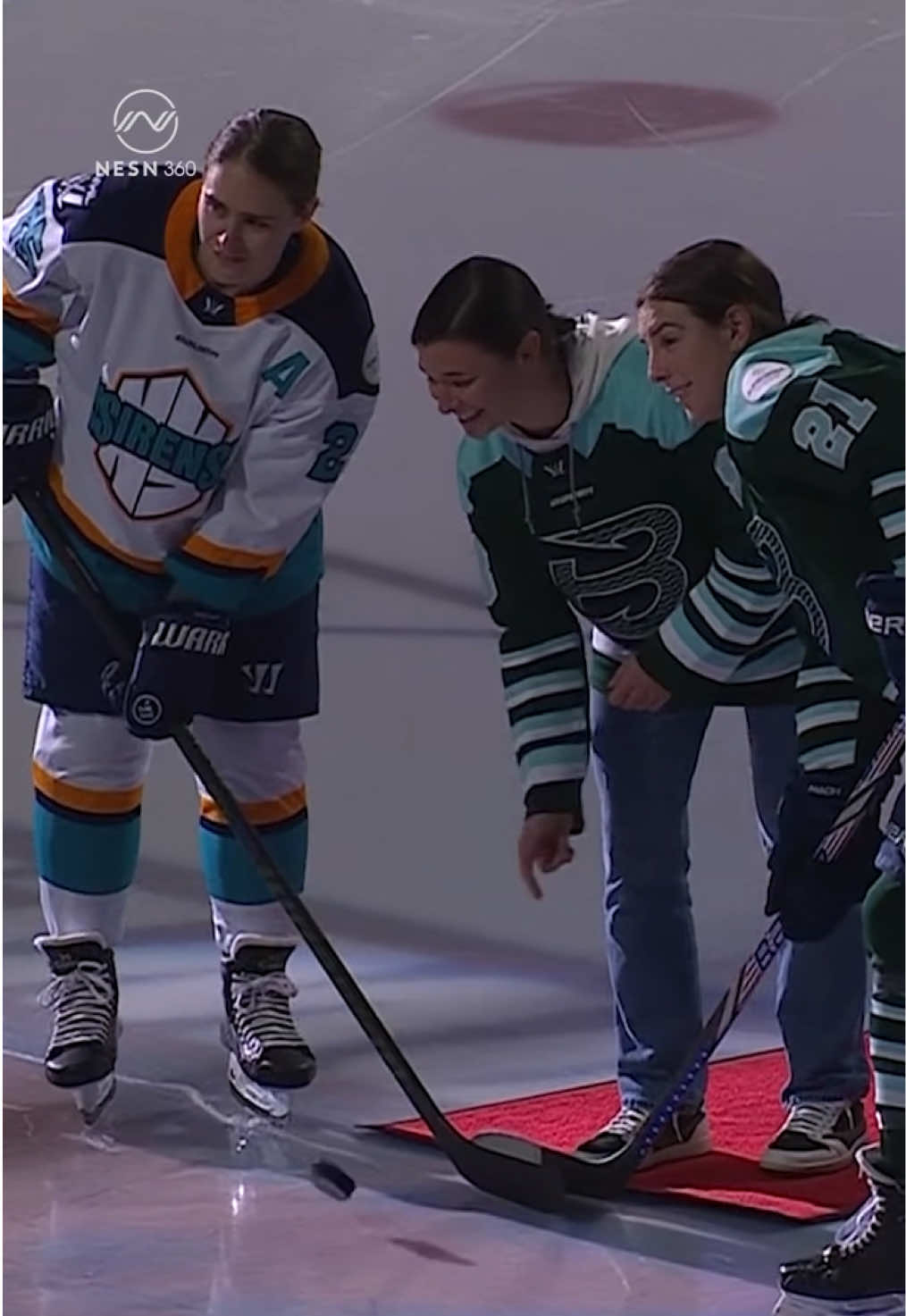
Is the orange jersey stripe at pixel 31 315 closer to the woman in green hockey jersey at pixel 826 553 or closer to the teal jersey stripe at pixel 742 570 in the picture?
the woman in green hockey jersey at pixel 826 553

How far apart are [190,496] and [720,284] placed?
609 mm

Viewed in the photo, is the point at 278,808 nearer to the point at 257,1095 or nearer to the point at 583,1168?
the point at 257,1095

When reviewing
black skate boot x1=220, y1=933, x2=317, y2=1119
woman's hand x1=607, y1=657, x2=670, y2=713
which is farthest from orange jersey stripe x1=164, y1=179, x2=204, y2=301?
black skate boot x1=220, y1=933, x2=317, y2=1119

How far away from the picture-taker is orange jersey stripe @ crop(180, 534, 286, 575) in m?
2.64

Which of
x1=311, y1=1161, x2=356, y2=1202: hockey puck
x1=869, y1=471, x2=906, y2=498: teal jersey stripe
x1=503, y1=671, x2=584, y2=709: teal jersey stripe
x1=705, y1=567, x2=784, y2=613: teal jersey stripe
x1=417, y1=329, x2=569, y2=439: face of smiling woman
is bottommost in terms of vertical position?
x1=311, y1=1161, x2=356, y2=1202: hockey puck

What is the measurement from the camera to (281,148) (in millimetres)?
2578

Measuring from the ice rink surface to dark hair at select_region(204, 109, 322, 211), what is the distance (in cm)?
2

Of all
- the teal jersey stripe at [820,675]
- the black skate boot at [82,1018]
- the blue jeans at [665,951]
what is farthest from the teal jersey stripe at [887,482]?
the black skate boot at [82,1018]

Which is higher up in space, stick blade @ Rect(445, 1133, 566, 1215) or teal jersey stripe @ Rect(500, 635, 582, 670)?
teal jersey stripe @ Rect(500, 635, 582, 670)

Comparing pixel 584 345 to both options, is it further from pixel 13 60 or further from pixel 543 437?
→ pixel 13 60

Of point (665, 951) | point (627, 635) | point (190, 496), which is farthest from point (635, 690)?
point (190, 496)

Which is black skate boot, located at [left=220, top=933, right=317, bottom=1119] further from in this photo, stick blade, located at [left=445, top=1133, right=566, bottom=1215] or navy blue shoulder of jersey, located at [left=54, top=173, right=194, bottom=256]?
navy blue shoulder of jersey, located at [left=54, top=173, right=194, bottom=256]

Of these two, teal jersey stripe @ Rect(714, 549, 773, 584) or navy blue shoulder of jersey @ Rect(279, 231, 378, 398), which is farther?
navy blue shoulder of jersey @ Rect(279, 231, 378, 398)

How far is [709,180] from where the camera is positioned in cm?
246
